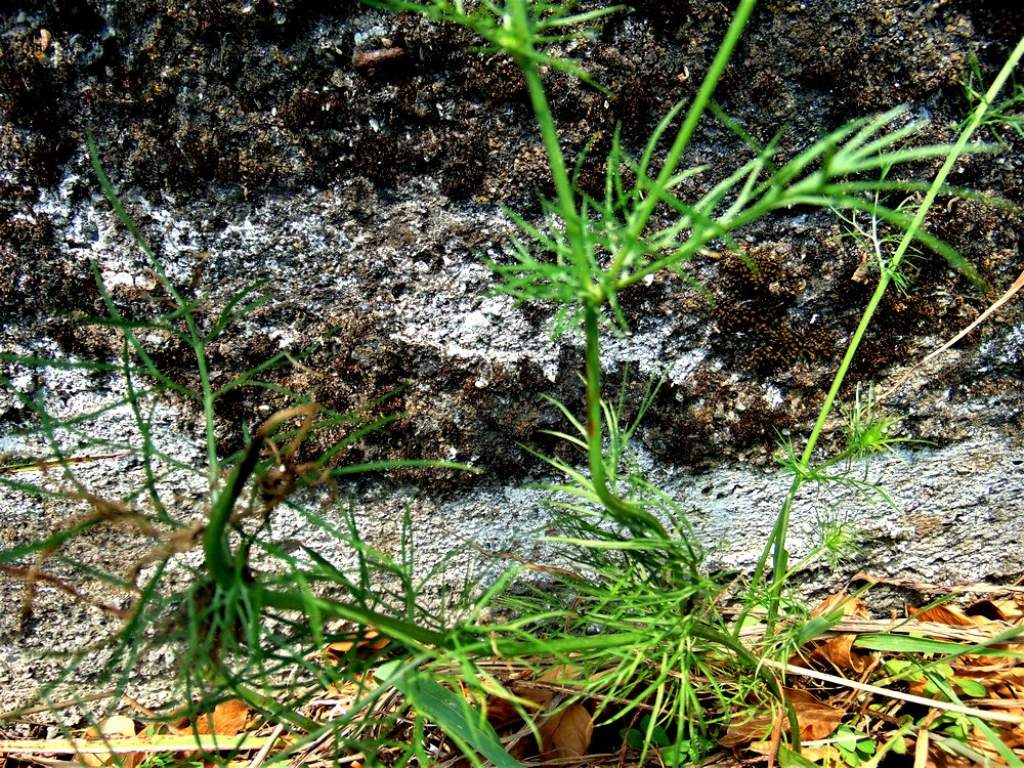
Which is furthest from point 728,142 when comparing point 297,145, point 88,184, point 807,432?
point 88,184

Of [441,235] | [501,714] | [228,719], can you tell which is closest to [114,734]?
[228,719]

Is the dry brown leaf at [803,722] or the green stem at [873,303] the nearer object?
the green stem at [873,303]

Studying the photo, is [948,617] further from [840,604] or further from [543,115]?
[543,115]

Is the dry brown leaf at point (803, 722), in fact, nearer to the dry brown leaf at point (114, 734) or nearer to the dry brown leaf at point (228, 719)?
the dry brown leaf at point (228, 719)

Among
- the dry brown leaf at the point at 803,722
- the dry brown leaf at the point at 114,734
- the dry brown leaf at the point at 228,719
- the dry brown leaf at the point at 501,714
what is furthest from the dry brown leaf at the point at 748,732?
the dry brown leaf at the point at 114,734

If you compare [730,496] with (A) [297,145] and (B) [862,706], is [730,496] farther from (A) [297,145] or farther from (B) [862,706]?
(A) [297,145]

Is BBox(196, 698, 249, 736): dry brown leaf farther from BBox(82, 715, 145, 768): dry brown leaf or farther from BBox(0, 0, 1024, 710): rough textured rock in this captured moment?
BBox(0, 0, 1024, 710): rough textured rock

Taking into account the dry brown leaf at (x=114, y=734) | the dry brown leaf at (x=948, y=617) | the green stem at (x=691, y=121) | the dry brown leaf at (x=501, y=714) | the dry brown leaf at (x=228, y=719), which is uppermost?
the green stem at (x=691, y=121)
